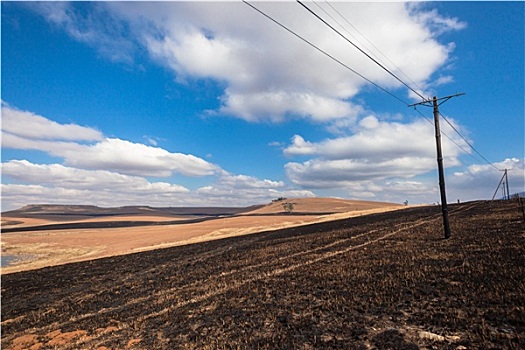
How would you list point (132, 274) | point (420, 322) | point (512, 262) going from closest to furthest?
point (420, 322), point (512, 262), point (132, 274)

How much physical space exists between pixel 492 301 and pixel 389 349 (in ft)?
13.8

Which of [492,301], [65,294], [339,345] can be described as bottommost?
[65,294]

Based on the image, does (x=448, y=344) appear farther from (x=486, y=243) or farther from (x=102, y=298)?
(x=102, y=298)

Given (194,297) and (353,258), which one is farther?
(353,258)

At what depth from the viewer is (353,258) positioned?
18.4 metres

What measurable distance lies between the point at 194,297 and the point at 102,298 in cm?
688

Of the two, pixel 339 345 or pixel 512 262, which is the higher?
pixel 512 262

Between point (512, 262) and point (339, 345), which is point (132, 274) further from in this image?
point (512, 262)

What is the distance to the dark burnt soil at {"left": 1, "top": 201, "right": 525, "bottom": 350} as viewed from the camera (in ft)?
26.9

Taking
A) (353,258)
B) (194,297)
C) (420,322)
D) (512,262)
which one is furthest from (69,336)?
(512,262)

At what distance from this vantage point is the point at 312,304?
37.4 ft

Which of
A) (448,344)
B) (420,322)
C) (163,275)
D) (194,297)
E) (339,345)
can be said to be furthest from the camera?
(163,275)

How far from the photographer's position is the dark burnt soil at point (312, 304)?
8195mm

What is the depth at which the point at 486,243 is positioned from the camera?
1762 cm
